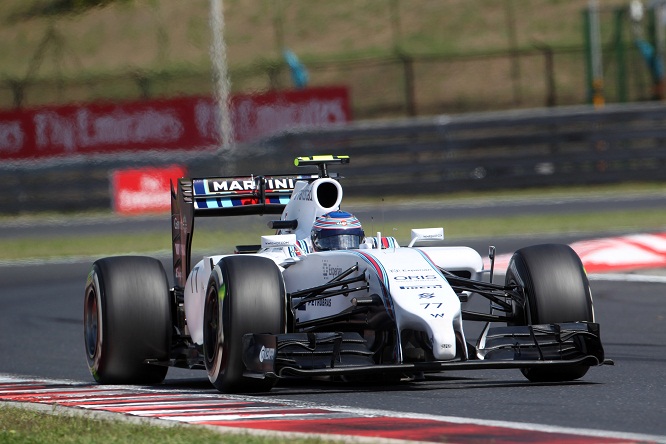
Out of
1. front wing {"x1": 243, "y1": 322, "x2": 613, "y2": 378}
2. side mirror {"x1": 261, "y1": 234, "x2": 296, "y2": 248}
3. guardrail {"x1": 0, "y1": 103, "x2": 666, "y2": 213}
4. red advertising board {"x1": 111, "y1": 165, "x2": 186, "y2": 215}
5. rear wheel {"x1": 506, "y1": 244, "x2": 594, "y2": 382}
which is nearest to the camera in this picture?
front wing {"x1": 243, "y1": 322, "x2": 613, "y2": 378}

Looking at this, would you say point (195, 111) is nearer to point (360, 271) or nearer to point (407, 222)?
point (407, 222)

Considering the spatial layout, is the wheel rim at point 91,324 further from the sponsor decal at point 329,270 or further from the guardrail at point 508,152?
the guardrail at point 508,152

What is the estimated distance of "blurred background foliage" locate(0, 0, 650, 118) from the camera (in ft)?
95.4

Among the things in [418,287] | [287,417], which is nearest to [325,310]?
[418,287]

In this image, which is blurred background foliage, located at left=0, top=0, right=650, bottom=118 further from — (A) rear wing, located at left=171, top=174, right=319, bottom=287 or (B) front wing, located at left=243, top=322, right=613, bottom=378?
(B) front wing, located at left=243, top=322, right=613, bottom=378

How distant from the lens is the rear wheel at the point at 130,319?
855 centimetres

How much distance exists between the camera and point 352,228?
334 inches

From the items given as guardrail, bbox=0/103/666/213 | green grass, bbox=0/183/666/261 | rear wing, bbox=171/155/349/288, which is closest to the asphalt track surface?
rear wing, bbox=171/155/349/288

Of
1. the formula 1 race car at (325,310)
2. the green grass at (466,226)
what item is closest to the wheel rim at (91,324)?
the formula 1 race car at (325,310)

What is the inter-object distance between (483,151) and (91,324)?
17.2m

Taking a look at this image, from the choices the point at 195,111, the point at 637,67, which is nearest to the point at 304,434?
the point at 195,111

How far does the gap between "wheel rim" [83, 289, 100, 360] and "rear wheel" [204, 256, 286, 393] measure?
1.48m

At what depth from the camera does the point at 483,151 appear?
25594mm

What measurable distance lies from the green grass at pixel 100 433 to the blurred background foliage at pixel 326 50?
12.9 metres
